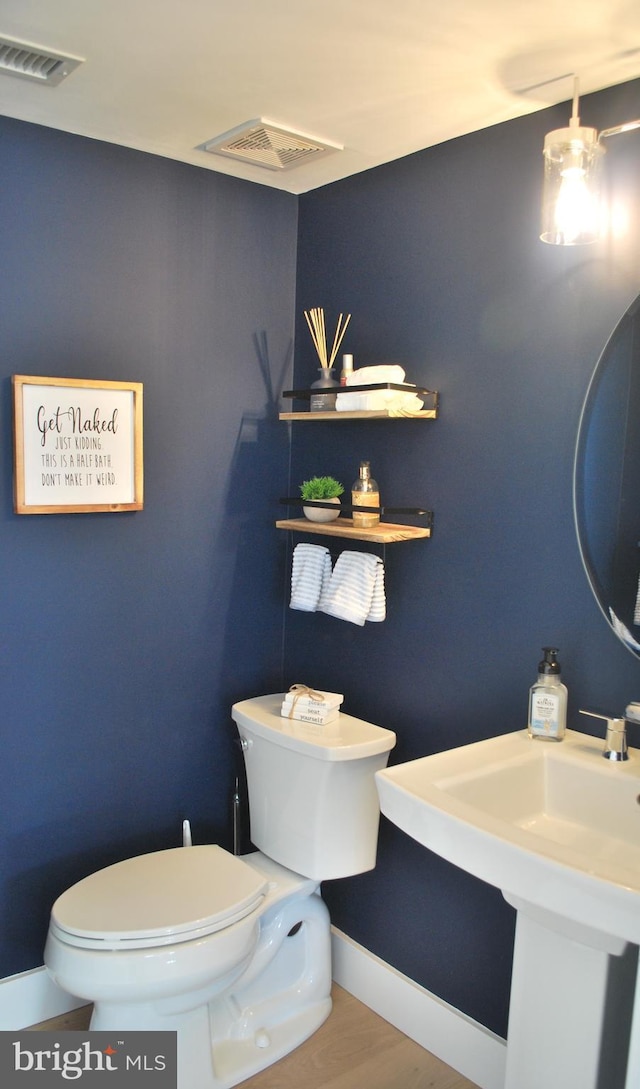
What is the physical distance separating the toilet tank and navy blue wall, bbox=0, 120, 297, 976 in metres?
0.31

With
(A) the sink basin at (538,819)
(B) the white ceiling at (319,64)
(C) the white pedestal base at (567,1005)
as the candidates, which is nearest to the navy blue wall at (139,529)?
(B) the white ceiling at (319,64)

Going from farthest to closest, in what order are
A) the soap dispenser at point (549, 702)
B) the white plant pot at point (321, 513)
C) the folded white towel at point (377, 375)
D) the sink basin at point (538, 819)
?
the white plant pot at point (321, 513) < the folded white towel at point (377, 375) < the soap dispenser at point (549, 702) < the sink basin at point (538, 819)

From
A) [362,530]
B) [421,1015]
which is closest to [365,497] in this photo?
[362,530]

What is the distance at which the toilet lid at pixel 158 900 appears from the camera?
6.22ft

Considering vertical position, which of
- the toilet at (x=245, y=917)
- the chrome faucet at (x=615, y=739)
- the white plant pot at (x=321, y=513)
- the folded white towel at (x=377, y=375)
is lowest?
the toilet at (x=245, y=917)

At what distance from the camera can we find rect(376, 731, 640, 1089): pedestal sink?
131 cm

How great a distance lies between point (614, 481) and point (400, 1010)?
1.52 metres

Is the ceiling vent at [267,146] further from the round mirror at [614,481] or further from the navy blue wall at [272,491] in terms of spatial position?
the round mirror at [614,481]

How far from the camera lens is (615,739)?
173 centimetres

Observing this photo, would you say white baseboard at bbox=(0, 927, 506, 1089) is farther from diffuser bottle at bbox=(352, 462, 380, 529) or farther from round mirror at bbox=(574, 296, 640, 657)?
diffuser bottle at bbox=(352, 462, 380, 529)

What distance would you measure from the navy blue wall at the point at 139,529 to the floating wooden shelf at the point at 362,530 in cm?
26

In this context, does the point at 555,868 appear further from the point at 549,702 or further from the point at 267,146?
the point at 267,146

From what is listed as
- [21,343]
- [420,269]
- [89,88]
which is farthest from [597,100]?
[21,343]

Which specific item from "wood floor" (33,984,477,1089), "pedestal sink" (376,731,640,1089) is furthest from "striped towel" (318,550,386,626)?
"wood floor" (33,984,477,1089)
